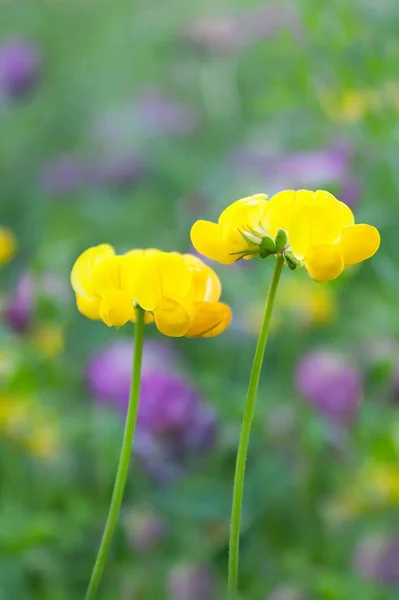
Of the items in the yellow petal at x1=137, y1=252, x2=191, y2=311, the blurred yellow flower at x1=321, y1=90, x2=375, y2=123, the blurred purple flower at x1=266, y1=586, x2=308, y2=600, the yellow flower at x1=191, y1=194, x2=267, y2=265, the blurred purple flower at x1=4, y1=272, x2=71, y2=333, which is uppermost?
the blurred yellow flower at x1=321, y1=90, x2=375, y2=123

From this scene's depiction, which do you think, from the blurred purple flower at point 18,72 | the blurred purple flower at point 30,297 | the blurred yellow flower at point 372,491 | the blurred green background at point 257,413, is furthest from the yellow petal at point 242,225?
the blurred purple flower at point 18,72

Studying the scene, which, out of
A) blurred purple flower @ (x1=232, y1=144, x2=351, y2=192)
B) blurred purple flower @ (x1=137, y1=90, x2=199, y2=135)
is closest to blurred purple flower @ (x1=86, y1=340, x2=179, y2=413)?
blurred purple flower @ (x1=232, y1=144, x2=351, y2=192)

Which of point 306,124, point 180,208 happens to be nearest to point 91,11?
point 306,124

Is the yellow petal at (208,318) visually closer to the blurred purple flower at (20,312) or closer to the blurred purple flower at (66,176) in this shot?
the blurred purple flower at (20,312)

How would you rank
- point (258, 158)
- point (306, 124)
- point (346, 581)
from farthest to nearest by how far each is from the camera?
point (306, 124) → point (258, 158) → point (346, 581)

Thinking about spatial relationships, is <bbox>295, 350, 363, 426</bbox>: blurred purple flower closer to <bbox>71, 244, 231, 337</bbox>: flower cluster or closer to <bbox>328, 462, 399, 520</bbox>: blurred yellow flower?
A: <bbox>328, 462, 399, 520</bbox>: blurred yellow flower

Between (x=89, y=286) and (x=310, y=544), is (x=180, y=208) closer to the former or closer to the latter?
(x=310, y=544)

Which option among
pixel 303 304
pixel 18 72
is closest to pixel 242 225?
pixel 303 304
